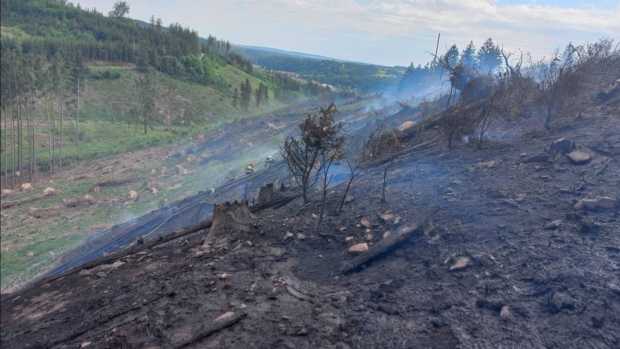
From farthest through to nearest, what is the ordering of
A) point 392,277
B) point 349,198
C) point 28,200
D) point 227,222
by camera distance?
point 28,200, point 349,198, point 227,222, point 392,277

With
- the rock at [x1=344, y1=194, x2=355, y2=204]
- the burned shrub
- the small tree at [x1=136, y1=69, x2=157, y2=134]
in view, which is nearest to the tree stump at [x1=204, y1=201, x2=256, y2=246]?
the rock at [x1=344, y1=194, x2=355, y2=204]

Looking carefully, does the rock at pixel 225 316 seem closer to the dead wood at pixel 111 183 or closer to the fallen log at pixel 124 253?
the fallen log at pixel 124 253

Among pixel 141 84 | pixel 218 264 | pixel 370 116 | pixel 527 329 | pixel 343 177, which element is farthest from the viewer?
pixel 141 84

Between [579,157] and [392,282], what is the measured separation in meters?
6.75

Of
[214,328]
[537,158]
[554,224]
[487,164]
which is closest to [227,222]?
[214,328]

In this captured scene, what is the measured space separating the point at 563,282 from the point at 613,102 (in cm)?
1124

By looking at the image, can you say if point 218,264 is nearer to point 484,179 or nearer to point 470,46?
point 484,179

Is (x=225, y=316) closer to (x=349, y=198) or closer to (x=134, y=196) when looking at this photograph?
(x=349, y=198)

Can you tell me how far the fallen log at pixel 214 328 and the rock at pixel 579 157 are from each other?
916 cm

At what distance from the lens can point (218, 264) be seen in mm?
7711

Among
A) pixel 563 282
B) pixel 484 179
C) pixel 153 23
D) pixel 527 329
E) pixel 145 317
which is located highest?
pixel 153 23

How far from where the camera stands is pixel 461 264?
6.64 meters

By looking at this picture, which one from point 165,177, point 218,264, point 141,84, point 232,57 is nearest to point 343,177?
point 218,264

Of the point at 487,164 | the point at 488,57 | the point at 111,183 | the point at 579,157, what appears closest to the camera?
the point at 579,157
